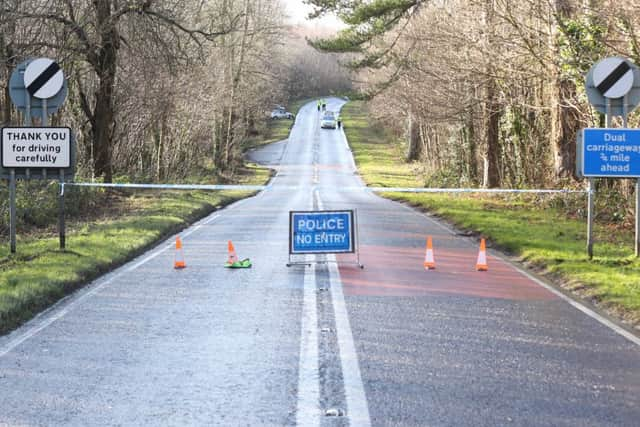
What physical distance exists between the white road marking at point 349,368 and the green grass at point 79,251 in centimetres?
318

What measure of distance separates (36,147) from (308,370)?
8.21 m

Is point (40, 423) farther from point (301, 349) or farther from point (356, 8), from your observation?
point (356, 8)

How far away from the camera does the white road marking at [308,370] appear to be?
5.61 m

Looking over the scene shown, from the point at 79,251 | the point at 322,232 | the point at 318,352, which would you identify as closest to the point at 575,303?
the point at 318,352

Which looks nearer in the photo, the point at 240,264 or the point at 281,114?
the point at 240,264

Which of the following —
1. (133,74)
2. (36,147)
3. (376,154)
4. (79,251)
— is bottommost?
(79,251)

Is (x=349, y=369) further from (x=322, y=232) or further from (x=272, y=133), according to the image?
(x=272, y=133)

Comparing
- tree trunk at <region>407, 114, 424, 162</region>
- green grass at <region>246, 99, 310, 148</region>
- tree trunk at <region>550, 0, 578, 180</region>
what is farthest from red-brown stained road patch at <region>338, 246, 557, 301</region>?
green grass at <region>246, 99, 310, 148</region>

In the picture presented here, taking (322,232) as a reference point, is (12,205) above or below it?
above

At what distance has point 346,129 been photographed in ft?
321

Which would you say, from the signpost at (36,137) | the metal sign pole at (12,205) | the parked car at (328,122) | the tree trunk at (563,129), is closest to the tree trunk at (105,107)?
the signpost at (36,137)

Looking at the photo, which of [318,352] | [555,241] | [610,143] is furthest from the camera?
[555,241]

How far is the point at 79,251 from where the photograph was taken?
45.2ft

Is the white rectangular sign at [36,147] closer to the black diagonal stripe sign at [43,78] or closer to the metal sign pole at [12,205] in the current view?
the metal sign pole at [12,205]
